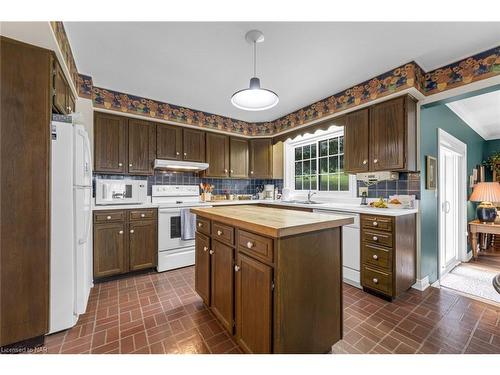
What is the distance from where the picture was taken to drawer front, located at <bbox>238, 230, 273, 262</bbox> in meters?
1.23

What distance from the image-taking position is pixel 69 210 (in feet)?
5.68

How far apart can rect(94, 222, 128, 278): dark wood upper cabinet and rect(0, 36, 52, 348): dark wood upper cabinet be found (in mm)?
1056

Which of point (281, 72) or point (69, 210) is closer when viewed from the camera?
point (69, 210)

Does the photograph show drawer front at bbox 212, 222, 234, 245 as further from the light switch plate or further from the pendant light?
the light switch plate

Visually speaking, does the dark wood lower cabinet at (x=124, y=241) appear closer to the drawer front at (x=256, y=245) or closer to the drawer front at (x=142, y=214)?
the drawer front at (x=142, y=214)

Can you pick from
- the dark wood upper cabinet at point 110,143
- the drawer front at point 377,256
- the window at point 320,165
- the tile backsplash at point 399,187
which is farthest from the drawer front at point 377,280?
the dark wood upper cabinet at point 110,143

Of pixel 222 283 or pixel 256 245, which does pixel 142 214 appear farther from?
pixel 256 245

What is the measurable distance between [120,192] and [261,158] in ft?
8.51

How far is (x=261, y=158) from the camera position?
14.7 ft

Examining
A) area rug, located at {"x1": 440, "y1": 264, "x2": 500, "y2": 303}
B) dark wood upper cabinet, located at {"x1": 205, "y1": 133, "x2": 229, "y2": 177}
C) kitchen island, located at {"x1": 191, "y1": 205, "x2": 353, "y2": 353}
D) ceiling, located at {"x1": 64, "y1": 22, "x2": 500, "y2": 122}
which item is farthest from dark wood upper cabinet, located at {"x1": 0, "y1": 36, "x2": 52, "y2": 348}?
area rug, located at {"x1": 440, "y1": 264, "x2": 500, "y2": 303}

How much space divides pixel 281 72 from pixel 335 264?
2136 millimetres

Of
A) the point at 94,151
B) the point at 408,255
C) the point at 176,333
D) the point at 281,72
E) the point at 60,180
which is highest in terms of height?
the point at 281,72
